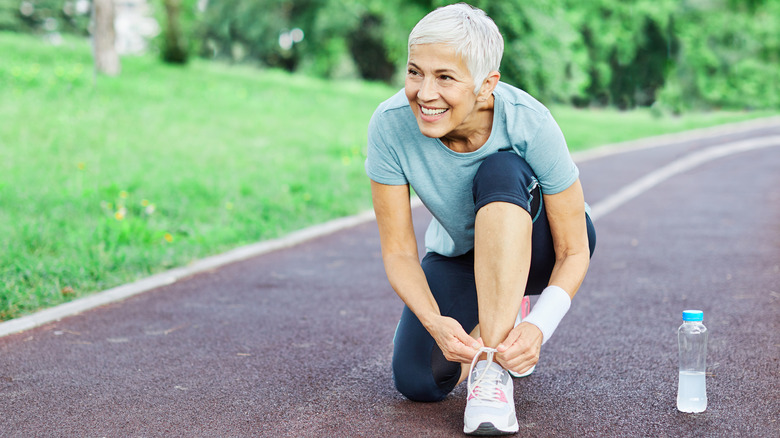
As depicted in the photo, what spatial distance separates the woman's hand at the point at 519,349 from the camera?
8.96 ft

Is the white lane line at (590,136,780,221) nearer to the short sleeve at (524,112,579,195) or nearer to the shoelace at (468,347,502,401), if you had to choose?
the short sleeve at (524,112,579,195)

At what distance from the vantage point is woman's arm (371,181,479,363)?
2.91 meters

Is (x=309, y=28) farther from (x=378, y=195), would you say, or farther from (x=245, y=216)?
(x=378, y=195)

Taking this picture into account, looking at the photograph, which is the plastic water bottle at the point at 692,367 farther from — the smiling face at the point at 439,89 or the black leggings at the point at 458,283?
the smiling face at the point at 439,89

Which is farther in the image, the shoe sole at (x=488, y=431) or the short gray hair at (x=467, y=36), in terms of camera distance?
the shoe sole at (x=488, y=431)

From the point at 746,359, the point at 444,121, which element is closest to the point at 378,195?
the point at 444,121

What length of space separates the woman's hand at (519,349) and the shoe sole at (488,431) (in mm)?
226

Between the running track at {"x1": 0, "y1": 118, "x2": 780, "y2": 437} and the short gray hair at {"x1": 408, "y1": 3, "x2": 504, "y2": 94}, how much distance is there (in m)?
1.32

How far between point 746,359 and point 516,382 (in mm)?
1135

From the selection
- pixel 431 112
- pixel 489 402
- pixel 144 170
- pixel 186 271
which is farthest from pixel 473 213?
pixel 144 170

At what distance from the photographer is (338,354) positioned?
402 centimetres

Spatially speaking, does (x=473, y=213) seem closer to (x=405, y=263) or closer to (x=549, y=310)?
(x=405, y=263)

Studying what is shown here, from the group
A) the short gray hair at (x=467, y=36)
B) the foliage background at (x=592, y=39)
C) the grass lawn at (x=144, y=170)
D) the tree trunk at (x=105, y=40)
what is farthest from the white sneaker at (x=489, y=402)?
the foliage background at (x=592, y=39)

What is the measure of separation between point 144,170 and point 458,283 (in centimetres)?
648
